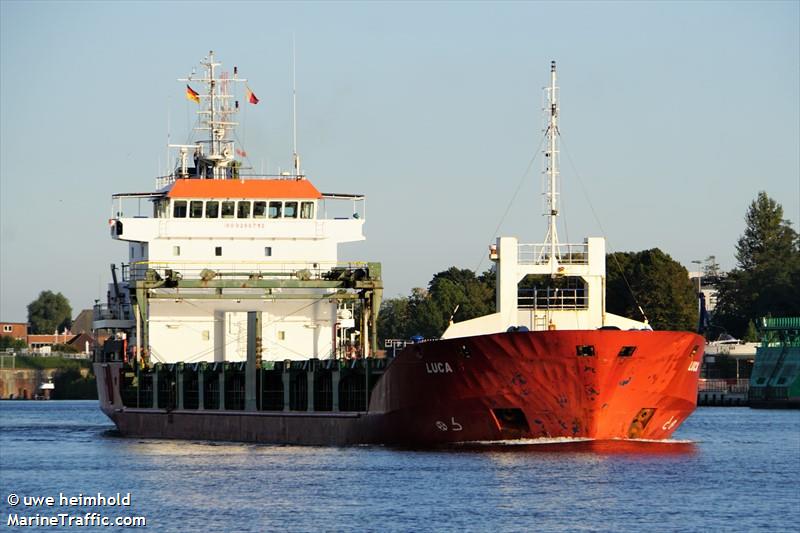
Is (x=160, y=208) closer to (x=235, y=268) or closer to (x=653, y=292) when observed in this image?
(x=235, y=268)

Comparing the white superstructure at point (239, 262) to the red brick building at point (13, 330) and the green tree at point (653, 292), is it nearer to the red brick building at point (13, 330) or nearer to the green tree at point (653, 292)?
the green tree at point (653, 292)

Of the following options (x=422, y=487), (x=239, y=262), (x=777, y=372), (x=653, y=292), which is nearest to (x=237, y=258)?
(x=239, y=262)

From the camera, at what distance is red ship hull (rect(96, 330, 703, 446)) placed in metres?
48.9

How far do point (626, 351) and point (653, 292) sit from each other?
72939 millimetres

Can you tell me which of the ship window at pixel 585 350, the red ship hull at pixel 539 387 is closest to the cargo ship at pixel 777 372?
the red ship hull at pixel 539 387

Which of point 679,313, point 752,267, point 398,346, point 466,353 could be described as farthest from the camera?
point 752,267

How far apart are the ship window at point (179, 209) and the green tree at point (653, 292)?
57082 mm

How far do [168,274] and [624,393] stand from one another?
19894 mm

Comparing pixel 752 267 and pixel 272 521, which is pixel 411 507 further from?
pixel 752 267

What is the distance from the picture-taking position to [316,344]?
2613 inches

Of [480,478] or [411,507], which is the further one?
[480,478]

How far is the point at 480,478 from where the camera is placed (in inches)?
1721

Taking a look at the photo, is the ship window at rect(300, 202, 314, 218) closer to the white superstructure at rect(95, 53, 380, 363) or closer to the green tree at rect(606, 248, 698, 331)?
the white superstructure at rect(95, 53, 380, 363)

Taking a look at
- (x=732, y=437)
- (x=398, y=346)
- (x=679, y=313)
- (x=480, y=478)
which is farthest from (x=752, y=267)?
(x=480, y=478)
